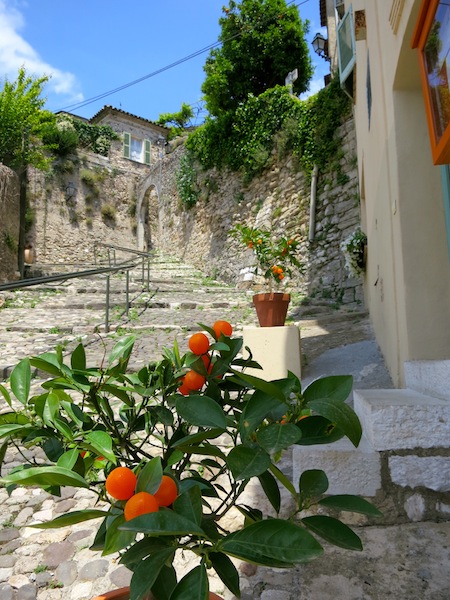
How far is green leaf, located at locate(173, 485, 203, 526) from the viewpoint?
533mm

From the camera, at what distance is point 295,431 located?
0.57 metres

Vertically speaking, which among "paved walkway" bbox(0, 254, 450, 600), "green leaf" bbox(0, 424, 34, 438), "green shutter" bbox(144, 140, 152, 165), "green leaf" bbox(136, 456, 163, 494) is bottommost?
"paved walkway" bbox(0, 254, 450, 600)

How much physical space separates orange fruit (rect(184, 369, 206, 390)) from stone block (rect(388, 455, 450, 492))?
1.05 m

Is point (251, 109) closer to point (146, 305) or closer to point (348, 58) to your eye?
point (348, 58)

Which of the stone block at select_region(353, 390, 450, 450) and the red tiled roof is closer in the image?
the stone block at select_region(353, 390, 450, 450)

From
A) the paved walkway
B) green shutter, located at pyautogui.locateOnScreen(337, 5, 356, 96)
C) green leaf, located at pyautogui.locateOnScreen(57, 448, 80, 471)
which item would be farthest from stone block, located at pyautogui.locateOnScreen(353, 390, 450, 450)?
green shutter, located at pyautogui.locateOnScreen(337, 5, 356, 96)

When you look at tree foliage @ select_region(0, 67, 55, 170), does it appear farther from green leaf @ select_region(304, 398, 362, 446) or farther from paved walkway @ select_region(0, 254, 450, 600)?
green leaf @ select_region(304, 398, 362, 446)

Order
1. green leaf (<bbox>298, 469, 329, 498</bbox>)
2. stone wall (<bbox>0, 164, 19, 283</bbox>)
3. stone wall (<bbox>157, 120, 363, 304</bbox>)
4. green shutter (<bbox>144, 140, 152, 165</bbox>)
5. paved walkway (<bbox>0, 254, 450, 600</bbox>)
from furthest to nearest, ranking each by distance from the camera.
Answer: green shutter (<bbox>144, 140, 152, 165</bbox>) → stone wall (<bbox>0, 164, 19, 283</bbox>) → stone wall (<bbox>157, 120, 363, 304</bbox>) → paved walkway (<bbox>0, 254, 450, 600</bbox>) → green leaf (<bbox>298, 469, 329, 498</bbox>)

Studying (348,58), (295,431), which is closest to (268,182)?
(348,58)

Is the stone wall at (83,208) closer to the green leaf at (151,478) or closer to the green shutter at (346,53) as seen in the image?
the green shutter at (346,53)

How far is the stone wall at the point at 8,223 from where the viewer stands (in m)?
9.79

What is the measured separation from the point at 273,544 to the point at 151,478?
17 cm

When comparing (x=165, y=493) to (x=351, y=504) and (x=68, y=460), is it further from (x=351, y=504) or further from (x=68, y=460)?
(x=351, y=504)

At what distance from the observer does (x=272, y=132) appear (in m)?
9.91
